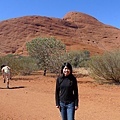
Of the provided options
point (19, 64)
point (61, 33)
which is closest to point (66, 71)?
point (19, 64)

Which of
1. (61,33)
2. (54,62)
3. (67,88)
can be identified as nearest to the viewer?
(67,88)

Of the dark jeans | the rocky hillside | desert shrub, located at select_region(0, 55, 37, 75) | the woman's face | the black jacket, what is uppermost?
the rocky hillside

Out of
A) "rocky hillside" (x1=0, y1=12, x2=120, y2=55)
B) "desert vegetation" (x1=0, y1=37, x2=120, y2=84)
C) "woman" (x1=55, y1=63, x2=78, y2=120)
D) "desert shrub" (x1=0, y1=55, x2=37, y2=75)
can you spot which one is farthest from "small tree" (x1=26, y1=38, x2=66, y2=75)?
"rocky hillside" (x1=0, y1=12, x2=120, y2=55)

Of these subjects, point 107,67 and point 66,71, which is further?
point 107,67

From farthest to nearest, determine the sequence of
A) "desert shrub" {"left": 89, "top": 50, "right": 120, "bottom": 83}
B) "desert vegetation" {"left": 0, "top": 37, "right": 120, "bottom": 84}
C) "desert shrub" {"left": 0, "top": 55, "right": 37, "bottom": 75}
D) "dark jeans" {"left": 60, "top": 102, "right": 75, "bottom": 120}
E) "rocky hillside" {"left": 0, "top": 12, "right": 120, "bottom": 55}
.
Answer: "rocky hillside" {"left": 0, "top": 12, "right": 120, "bottom": 55}
"desert shrub" {"left": 0, "top": 55, "right": 37, "bottom": 75}
"desert vegetation" {"left": 0, "top": 37, "right": 120, "bottom": 84}
"desert shrub" {"left": 89, "top": 50, "right": 120, "bottom": 83}
"dark jeans" {"left": 60, "top": 102, "right": 75, "bottom": 120}

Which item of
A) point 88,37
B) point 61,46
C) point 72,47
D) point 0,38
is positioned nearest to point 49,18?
point 88,37

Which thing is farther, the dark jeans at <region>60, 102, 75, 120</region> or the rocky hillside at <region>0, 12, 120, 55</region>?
the rocky hillside at <region>0, 12, 120, 55</region>

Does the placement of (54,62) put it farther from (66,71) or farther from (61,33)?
(61,33)

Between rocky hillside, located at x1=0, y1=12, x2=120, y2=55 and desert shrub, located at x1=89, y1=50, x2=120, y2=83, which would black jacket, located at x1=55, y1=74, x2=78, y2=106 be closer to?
desert shrub, located at x1=89, y1=50, x2=120, y2=83

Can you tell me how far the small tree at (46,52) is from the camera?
99.1ft

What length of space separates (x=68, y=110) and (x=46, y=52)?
26.3 metres

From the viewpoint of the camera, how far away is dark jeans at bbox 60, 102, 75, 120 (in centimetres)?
581

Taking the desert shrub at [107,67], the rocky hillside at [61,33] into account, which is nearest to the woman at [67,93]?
→ the desert shrub at [107,67]

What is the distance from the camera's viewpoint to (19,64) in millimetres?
32094
